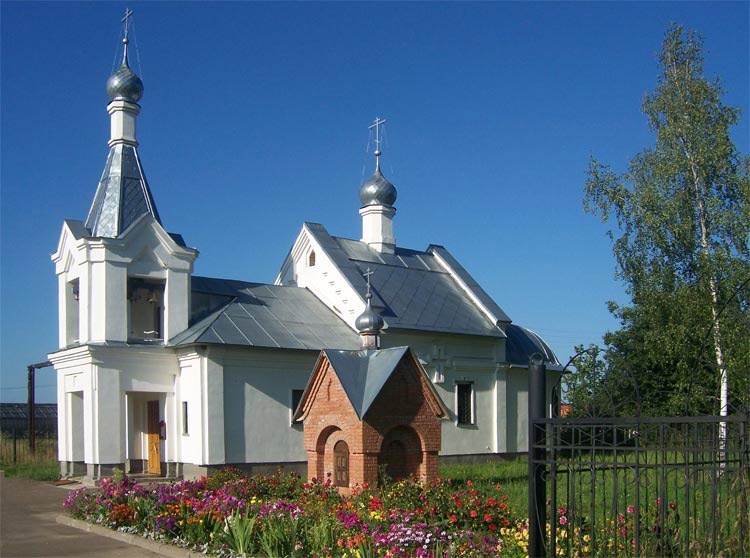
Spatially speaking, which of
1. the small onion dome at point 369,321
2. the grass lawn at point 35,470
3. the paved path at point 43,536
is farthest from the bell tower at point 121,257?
the small onion dome at point 369,321

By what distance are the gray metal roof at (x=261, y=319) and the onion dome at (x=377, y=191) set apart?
524 centimetres

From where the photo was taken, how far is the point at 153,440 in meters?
24.1

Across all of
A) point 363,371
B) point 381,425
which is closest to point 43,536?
point 381,425

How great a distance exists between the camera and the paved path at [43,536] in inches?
450

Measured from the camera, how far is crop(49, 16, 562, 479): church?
21.9 metres

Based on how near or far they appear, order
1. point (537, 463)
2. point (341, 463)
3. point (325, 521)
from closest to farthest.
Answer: point (537, 463)
point (325, 521)
point (341, 463)

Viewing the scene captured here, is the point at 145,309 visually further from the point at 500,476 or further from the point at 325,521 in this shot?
the point at 325,521

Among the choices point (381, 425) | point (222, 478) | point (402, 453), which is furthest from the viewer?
point (222, 478)

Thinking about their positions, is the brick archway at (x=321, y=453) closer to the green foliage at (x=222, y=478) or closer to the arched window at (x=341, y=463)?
the arched window at (x=341, y=463)

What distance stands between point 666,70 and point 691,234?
194 inches

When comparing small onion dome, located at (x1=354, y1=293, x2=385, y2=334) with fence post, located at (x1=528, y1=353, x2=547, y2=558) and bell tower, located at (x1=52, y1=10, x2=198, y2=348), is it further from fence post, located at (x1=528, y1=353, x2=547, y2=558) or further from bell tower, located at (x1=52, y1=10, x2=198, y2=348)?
fence post, located at (x1=528, y1=353, x2=547, y2=558)

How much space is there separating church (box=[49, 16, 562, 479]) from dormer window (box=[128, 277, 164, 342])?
4 centimetres

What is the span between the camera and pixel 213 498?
472 inches

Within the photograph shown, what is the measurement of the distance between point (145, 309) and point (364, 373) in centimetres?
1184
